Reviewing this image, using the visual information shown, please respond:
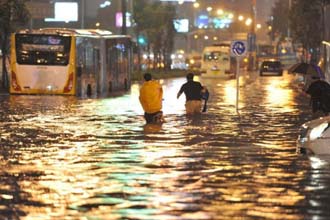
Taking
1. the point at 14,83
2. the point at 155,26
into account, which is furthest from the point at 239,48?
the point at 155,26

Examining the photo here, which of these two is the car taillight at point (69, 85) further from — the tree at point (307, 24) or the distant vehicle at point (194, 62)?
the distant vehicle at point (194, 62)


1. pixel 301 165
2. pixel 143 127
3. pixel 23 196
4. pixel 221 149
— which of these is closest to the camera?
pixel 23 196

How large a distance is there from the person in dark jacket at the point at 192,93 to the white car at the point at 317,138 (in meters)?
9.71

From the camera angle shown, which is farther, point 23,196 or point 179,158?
point 179,158

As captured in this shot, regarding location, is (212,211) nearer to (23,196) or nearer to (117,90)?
(23,196)

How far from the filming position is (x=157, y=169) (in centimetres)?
1512

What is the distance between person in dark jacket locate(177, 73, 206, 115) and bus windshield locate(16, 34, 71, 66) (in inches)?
434

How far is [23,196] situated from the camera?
Answer: 40.2 ft


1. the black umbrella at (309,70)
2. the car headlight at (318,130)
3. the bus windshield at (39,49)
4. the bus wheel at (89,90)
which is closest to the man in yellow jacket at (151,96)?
the black umbrella at (309,70)

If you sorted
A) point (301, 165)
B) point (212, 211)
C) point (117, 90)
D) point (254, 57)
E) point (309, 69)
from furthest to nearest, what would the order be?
point (254, 57)
point (117, 90)
point (309, 69)
point (301, 165)
point (212, 211)

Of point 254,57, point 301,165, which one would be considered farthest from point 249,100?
point 254,57

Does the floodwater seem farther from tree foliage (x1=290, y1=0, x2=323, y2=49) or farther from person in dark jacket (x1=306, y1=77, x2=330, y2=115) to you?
tree foliage (x1=290, y1=0, x2=323, y2=49)

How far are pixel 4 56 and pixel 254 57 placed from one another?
6829cm

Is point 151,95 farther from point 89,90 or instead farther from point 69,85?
point 89,90
